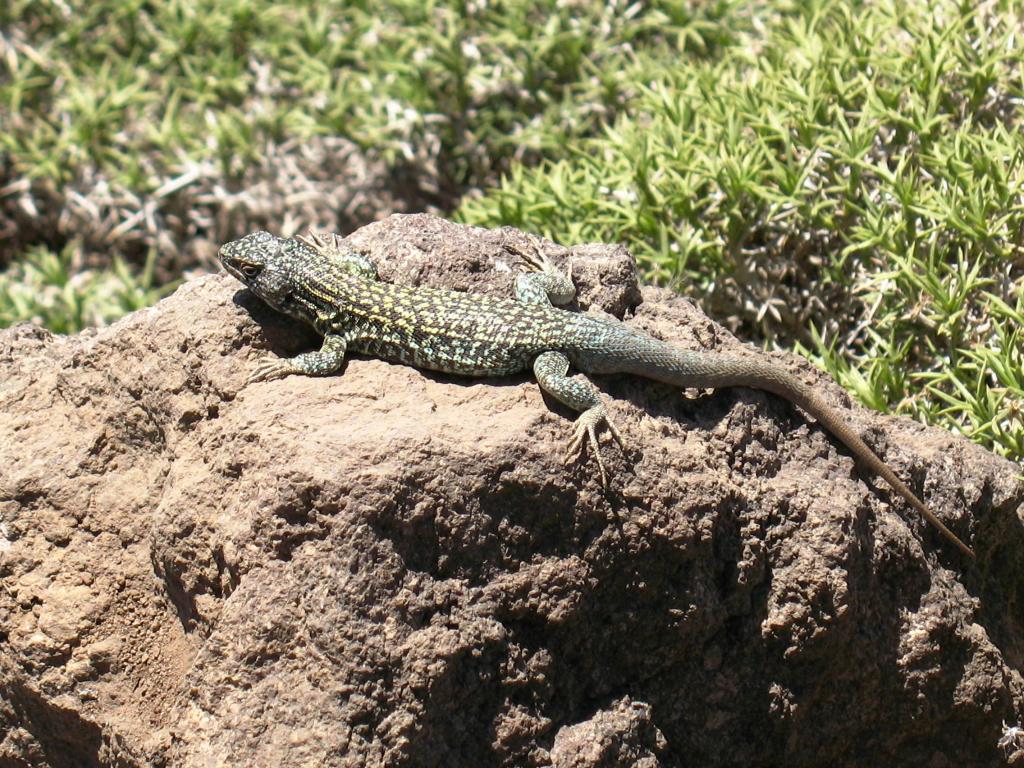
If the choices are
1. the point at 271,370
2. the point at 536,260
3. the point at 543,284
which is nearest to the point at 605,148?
the point at 536,260

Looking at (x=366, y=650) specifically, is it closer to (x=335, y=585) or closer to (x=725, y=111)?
(x=335, y=585)

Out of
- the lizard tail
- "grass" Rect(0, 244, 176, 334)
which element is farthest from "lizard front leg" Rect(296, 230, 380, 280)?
"grass" Rect(0, 244, 176, 334)

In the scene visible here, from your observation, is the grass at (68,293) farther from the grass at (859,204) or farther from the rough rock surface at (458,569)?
the rough rock surface at (458,569)

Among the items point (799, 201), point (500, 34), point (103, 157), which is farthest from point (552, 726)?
point (103, 157)

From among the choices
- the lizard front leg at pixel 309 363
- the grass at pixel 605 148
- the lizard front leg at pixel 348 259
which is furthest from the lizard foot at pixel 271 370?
the grass at pixel 605 148

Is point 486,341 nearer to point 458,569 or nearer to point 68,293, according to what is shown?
point 458,569
